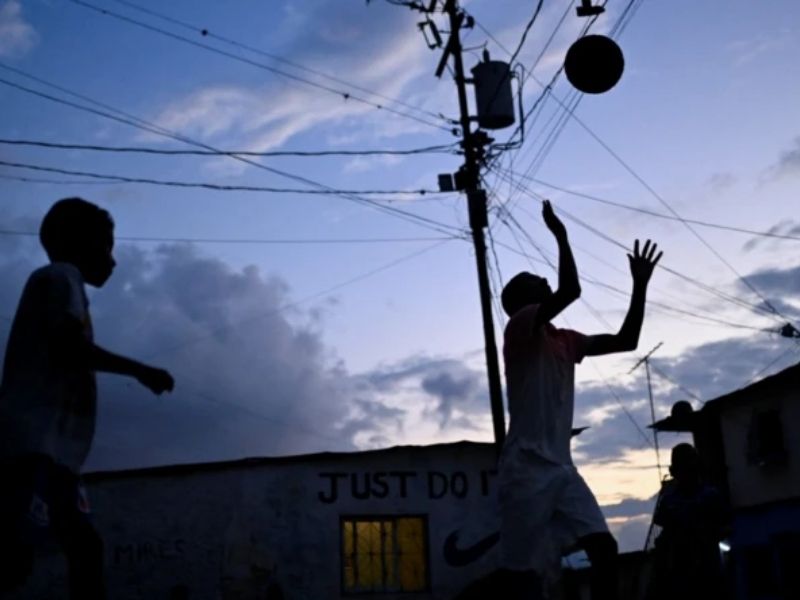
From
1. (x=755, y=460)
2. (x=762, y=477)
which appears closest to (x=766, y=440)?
(x=755, y=460)

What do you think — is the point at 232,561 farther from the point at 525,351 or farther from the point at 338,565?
the point at 525,351

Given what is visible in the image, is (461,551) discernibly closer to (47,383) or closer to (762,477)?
(762,477)

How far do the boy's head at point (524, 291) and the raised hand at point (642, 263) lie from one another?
0.42 m

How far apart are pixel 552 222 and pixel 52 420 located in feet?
7.67

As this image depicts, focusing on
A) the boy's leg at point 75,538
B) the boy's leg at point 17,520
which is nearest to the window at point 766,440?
the boy's leg at point 75,538

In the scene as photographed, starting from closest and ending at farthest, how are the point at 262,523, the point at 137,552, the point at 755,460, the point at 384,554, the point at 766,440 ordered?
the point at 137,552
the point at 262,523
the point at 384,554
the point at 766,440
the point at 755,460

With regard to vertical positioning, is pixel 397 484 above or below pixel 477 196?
below

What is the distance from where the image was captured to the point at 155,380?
3.39m

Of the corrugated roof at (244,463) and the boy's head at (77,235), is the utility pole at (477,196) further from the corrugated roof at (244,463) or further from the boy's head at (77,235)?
the boy's head at (77,235)

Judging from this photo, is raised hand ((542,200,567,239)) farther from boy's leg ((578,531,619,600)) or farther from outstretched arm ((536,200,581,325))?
boy's leg ((578,531,619,600))

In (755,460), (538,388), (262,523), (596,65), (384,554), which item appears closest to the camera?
(538,388)

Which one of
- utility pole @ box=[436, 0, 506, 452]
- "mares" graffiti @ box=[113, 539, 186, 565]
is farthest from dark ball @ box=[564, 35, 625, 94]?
"mares" graffiti @ box=[113, 539, 186, 565]

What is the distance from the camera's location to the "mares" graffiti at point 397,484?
64.8 feet

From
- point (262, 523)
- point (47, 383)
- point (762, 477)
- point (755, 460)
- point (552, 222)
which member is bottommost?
point (47, 383)
